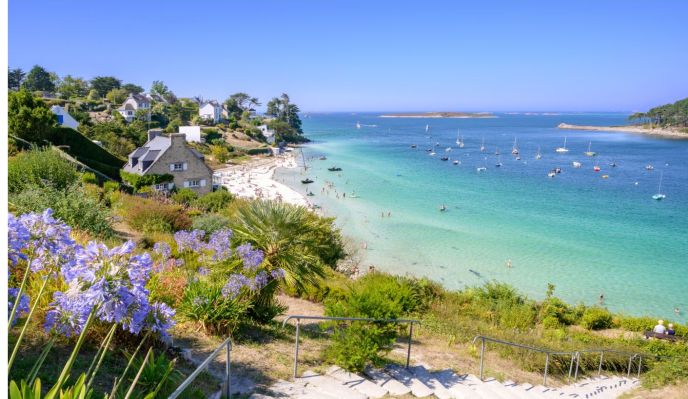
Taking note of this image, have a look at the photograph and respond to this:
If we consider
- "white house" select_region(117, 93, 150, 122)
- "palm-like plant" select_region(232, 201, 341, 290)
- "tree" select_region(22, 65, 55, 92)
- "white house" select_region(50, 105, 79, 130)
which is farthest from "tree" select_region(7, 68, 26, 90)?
"palm-like plant" select_region(232, 201, 341, 290)

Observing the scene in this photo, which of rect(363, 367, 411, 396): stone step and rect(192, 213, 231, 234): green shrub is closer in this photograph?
rect(363, 367, 411, 396): stone step

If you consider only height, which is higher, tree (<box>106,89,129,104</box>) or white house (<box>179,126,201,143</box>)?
tree (<box>106,89,129,104</box>)

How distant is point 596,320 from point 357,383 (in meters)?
17.9

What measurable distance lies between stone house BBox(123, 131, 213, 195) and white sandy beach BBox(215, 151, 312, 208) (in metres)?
4.22

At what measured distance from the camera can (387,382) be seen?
816 centimetres

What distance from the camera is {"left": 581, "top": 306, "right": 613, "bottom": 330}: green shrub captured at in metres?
21.2

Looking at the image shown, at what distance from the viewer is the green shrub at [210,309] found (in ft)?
28.1

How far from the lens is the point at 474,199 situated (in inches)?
2205

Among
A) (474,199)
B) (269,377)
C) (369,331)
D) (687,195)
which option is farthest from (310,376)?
(687,195)

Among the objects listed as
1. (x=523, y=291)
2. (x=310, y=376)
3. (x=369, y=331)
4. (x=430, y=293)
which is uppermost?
(x=369, y=331)

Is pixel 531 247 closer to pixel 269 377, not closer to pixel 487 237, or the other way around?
pixel 487 237

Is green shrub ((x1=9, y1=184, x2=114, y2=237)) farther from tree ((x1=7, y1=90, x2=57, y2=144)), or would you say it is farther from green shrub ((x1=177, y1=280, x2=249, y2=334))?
tree ((x1=7, y1=90, x2=57, y2=144))

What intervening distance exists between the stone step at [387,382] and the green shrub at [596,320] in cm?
1634

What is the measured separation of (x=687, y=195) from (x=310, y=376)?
68924mm
